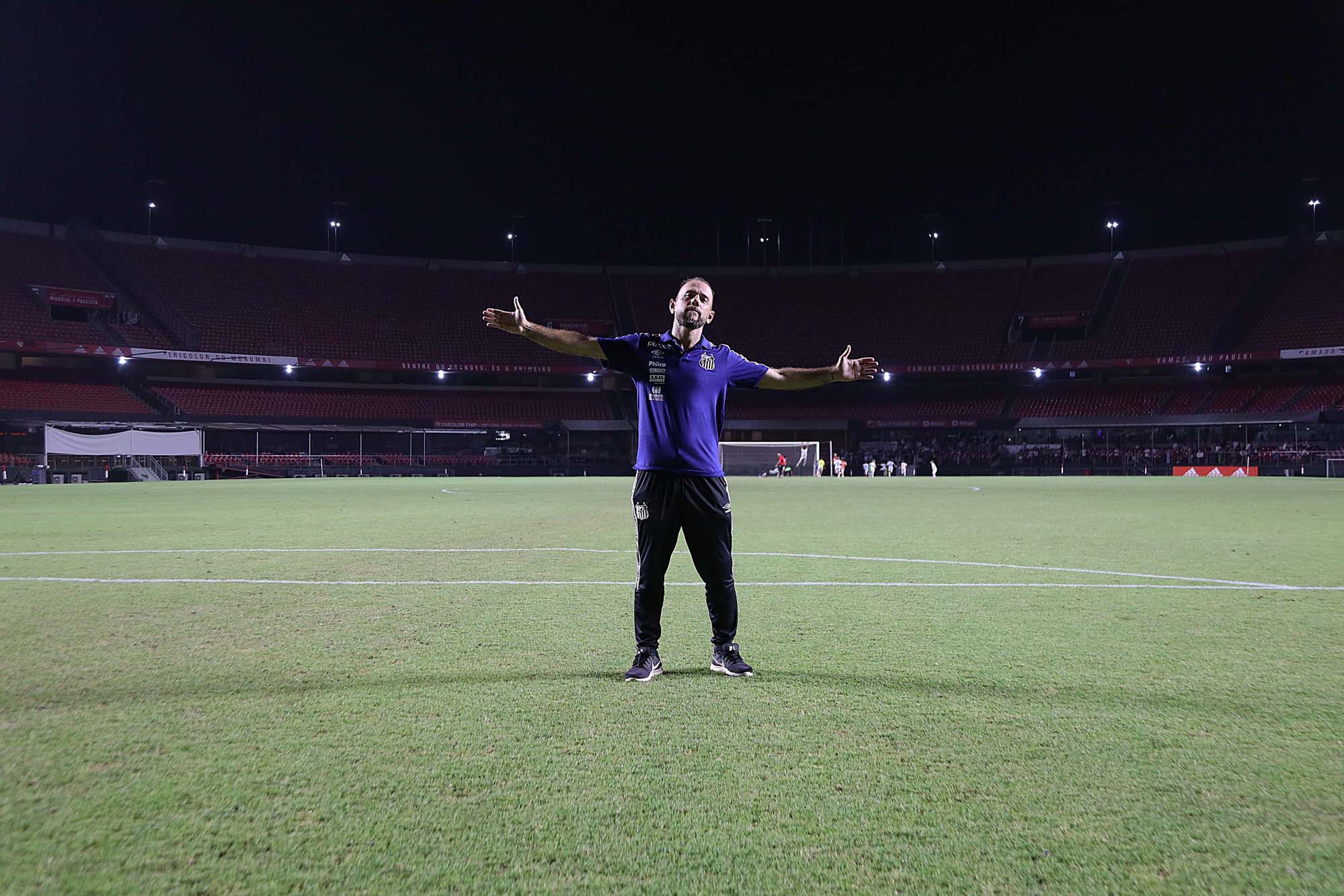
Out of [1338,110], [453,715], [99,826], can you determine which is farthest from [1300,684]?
[1338,110]

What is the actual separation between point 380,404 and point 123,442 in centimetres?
1860

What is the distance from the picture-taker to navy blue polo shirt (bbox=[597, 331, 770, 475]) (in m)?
4.39

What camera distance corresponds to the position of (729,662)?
169 inches

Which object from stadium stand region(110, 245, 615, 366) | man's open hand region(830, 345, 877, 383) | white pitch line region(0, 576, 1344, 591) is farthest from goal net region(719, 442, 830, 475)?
man's open hand region(830, 345, 877, 383)

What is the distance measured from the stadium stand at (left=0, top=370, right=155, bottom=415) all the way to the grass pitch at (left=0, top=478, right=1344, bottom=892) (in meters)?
50.4

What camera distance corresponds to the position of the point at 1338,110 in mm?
45125

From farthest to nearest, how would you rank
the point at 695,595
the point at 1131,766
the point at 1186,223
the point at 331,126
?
the point at 1186,223 < the point at 331,126 < the point at 695,595 < the point at 1131,766

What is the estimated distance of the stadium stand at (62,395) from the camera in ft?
157

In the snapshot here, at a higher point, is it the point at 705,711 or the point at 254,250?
the point at 254,250

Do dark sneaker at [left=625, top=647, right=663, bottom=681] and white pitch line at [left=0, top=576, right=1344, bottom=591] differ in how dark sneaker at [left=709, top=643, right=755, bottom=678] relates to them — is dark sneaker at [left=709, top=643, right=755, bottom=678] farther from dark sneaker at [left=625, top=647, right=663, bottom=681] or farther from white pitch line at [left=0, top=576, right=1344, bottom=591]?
white pitch line at [left=0, top=576, right=1344, bottom=591]

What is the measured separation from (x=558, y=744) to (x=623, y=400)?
201ft

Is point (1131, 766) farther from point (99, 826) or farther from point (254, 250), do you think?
point (254, 250)

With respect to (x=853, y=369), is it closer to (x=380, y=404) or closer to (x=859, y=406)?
(x=380, y=404)

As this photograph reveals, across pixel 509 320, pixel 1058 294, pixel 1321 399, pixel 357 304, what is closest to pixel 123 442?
pixel 357 304
